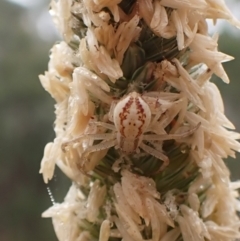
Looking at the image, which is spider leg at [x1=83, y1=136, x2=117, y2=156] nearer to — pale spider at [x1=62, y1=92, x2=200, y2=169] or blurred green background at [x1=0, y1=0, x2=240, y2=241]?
pale spider at [x1=62, y1=92, x2=200, y2=169]

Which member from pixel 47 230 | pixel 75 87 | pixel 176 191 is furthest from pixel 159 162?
pixel 47 230

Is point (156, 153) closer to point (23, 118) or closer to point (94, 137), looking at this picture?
point (94, 137)

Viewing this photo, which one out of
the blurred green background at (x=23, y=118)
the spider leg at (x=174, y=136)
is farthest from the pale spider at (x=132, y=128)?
the blurred green background at (x=23, y=118)

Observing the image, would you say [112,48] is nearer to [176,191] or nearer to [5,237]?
[176,191]

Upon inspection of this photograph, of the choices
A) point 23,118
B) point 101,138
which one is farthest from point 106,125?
point 23,118

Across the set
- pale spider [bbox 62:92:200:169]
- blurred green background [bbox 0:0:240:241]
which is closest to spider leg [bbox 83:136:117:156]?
pale spider [bbox 62:92:200:169]

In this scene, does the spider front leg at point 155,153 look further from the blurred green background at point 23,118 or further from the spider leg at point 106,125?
the blurred green background at point 23,118
